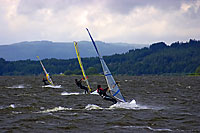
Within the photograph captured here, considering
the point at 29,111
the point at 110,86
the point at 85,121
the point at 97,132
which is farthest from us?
the point at 110,86

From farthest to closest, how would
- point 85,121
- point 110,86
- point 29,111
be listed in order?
point 110,86 < point 29,111 < point 85,121

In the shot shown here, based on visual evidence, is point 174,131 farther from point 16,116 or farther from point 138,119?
point 16,116

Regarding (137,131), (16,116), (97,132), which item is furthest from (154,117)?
(16,116)

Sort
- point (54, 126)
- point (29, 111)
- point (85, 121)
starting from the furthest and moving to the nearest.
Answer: point (29, 111) → point (85, 121) → point (54, 126)

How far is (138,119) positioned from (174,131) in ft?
13.3

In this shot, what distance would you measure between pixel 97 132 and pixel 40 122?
13.7 ft

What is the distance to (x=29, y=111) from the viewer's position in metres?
26.2

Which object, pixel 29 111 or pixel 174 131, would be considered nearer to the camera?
pixel 174 131

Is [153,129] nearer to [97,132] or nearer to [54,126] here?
[97,132]

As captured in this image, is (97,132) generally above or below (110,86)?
below

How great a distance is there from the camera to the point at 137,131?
19.3m

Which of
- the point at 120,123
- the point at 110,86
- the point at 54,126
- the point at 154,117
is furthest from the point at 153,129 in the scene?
the point at 110,86

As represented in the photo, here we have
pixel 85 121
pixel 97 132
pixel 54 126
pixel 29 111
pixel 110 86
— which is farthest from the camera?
pixel 110 86

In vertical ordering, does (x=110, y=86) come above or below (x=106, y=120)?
above
